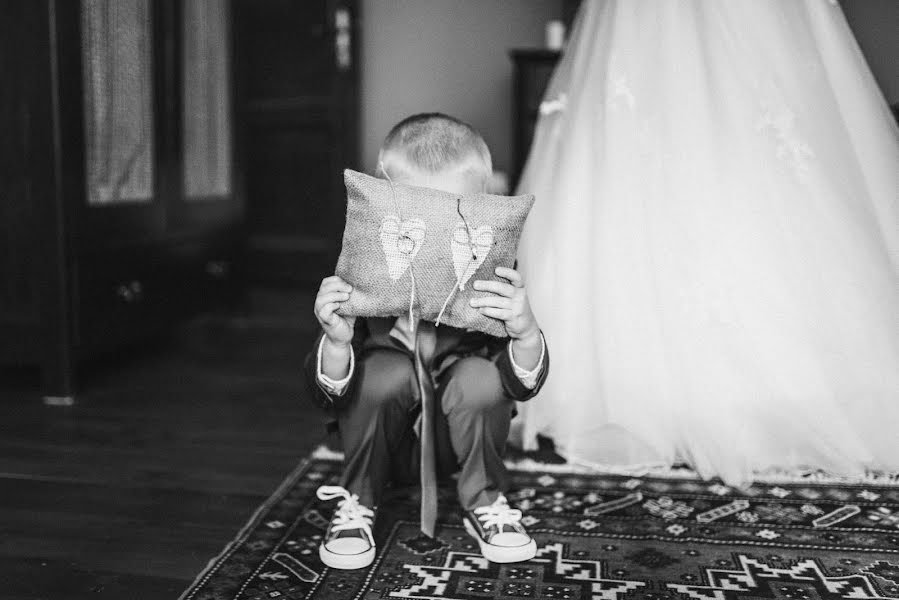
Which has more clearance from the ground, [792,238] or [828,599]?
[792,238]

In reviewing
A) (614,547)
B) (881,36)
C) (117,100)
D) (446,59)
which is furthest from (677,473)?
(446,59)

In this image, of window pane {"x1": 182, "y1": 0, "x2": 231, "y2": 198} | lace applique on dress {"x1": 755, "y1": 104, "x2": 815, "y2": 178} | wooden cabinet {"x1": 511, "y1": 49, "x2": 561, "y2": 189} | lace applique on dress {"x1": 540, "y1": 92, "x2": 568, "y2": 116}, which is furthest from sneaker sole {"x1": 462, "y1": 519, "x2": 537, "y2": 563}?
wooden cabinet {"x1": 511, "y1": 49, "x2": 561, "y2": 189}

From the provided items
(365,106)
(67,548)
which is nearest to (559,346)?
(67,548)

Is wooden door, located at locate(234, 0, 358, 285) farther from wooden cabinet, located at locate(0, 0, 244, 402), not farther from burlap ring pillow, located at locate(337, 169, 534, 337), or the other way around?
burlap ring pillow, located at locate(337, 169, 534, 337)

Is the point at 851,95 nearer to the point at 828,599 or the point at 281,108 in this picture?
the point at 828,599

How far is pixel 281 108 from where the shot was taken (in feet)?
13.4

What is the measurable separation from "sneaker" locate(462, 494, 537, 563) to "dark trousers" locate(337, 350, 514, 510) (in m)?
0.02

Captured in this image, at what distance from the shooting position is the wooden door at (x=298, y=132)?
3.88 m

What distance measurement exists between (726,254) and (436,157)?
619 millimetres

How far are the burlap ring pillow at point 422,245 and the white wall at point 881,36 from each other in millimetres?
1266

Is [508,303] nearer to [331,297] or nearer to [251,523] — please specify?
[331,297]

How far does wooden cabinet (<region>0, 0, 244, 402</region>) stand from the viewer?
2078 mm

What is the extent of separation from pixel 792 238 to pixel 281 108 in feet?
9.64

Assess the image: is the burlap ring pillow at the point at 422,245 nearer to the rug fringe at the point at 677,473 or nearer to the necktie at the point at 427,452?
the necktie at the point at 427,452
